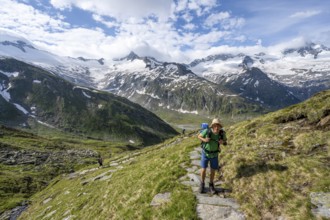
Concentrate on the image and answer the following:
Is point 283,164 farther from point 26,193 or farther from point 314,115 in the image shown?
point 26,193

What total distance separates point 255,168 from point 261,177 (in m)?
1.19

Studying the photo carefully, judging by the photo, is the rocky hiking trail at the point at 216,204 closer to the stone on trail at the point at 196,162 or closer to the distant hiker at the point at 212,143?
the distant hiker at the point at 212,143

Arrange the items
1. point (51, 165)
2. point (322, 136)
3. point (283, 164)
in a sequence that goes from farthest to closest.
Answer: point (51, 165)
point (322, 136)
point (283, 164)

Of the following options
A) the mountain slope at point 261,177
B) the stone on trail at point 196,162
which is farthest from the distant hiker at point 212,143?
the stone on trail at point 196,162

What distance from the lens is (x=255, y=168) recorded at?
54.3 feet

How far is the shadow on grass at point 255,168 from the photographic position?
1598 cm

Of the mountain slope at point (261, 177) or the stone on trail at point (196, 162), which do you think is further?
the stone on trail at point (196, 162)

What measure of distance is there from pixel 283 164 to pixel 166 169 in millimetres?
7860


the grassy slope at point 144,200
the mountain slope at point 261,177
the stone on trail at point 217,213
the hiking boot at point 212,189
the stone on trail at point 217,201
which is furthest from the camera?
the hiking boot at point 212,189

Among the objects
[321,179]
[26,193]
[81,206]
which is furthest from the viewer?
[26,193]

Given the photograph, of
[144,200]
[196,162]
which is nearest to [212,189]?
[144,200]

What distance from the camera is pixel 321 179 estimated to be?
1416 centimetres

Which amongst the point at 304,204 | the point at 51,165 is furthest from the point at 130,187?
the point at 51,165

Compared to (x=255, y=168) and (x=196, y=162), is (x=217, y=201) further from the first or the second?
(x=196, y=162)
